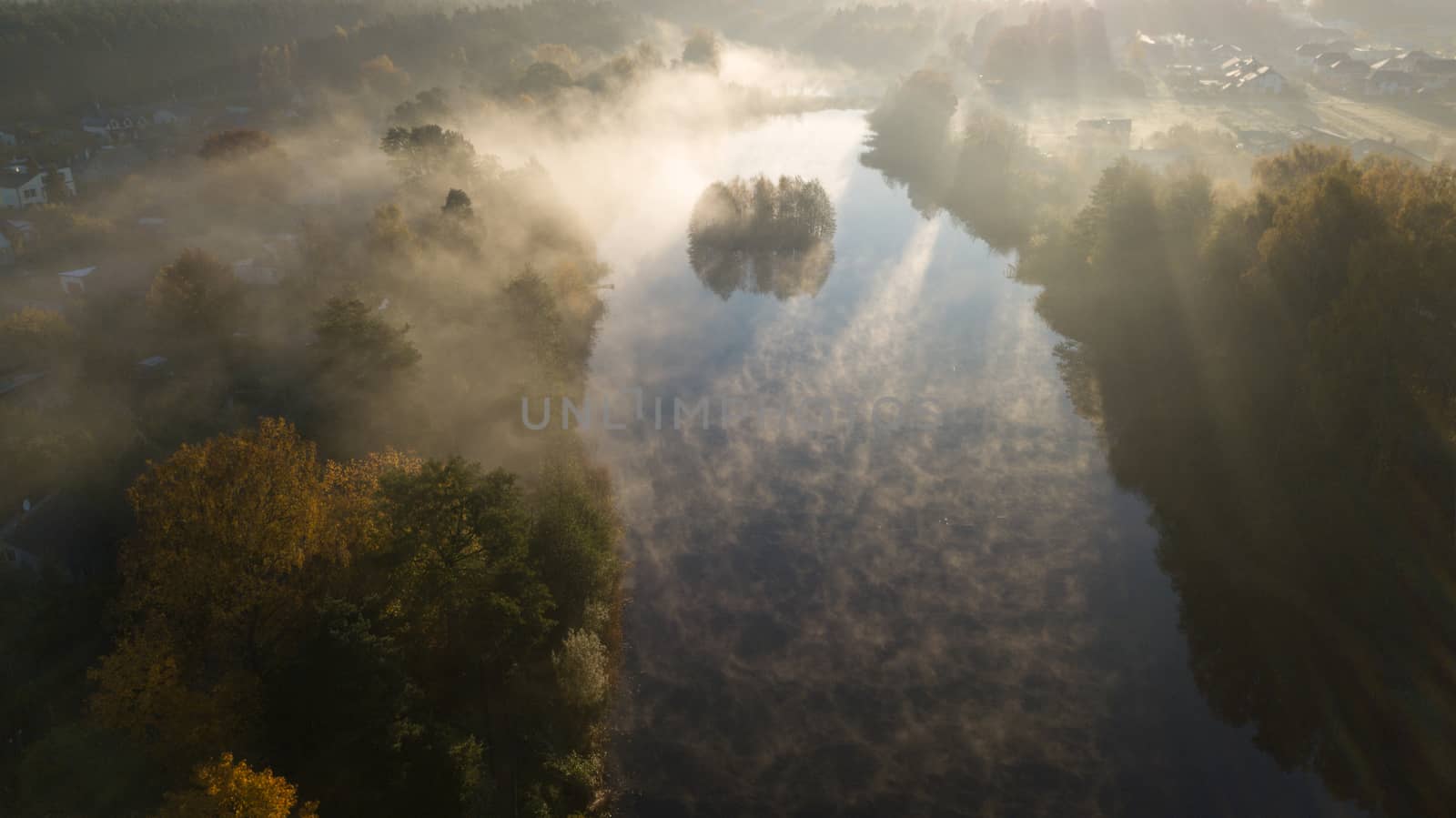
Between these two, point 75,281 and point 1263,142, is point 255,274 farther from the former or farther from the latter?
point 1263,142

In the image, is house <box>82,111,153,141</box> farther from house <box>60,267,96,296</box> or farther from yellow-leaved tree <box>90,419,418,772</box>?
yellow-leaved tree <box>90,419,418,772</box>

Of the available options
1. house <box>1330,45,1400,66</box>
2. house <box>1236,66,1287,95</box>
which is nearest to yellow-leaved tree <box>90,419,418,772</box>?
house <box>1236,66,1287,95</box>

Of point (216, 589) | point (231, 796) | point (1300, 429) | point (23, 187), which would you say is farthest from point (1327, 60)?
point (23, 187)

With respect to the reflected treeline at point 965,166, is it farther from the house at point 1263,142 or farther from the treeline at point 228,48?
the treeline at point 228,48

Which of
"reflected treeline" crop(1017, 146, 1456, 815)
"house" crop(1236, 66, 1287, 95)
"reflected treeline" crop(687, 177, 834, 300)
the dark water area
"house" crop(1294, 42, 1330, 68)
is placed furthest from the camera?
"house" crop(1294, 42, 1330, 68)

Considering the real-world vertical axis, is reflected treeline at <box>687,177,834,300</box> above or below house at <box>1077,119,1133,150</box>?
below

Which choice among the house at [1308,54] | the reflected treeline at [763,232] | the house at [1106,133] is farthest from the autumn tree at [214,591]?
the house at [1308,54]
